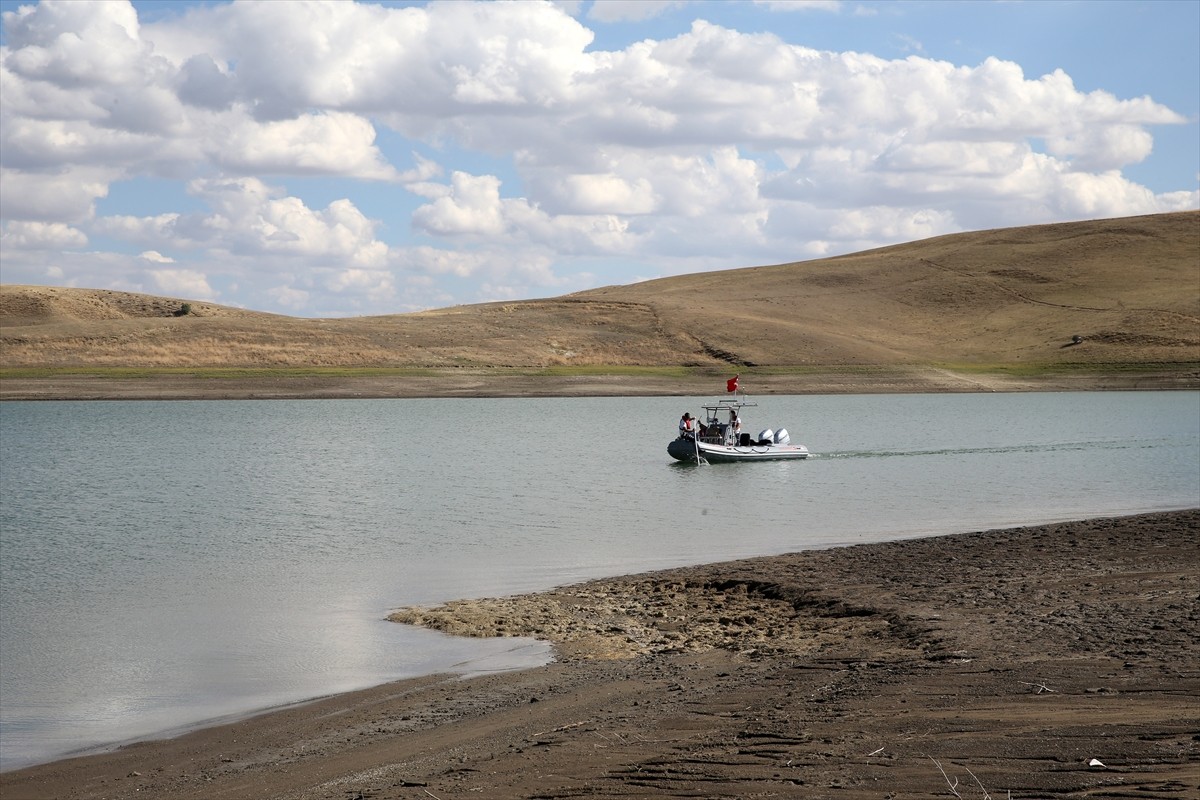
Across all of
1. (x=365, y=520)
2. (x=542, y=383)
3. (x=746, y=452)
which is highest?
(x=542, y=383)

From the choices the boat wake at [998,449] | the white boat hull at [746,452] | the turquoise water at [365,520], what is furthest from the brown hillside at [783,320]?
the white boat hull at [746,452]

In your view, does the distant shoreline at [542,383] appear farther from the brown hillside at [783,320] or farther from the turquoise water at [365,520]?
the turquoise water at [365,520]

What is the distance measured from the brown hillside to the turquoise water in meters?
29.5

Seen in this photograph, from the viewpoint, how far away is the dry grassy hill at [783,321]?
296 feet

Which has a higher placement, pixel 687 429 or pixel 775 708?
pixel 687 429

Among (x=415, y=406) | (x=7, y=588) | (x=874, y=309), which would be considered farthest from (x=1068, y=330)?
(x=7, y=588)

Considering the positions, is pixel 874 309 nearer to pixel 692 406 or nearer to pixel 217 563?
pixel 692 406

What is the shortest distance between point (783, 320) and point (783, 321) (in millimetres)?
833

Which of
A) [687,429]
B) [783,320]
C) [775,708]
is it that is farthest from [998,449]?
[783,320]

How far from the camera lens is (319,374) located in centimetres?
8394

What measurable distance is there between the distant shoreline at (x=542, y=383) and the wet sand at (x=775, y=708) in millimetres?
65202

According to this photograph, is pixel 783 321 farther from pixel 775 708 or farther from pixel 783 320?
pixel 775 708

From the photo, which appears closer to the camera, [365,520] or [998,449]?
[365,520]

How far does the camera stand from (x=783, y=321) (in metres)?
109
